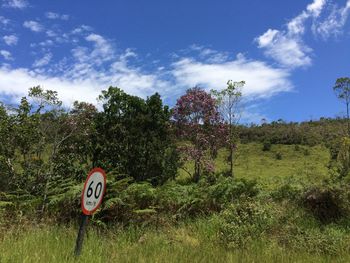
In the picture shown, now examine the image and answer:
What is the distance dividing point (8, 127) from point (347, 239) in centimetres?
1135

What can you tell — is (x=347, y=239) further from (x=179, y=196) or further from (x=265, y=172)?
(x=265, y=172)

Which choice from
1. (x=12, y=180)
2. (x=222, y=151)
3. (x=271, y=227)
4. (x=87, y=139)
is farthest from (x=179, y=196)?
(x=222, y=151)

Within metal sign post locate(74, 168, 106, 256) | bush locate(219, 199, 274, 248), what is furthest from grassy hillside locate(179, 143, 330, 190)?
metal sign post locate(74, 168, 106, 256)

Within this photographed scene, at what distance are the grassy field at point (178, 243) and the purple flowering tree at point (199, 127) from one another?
13386mm

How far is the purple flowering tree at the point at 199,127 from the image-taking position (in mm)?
24078

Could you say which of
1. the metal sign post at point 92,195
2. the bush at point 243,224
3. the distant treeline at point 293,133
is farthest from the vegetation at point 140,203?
the distant treeline at point 293,133

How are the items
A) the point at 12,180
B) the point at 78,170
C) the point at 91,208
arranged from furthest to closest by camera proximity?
the point at 78,170 < the point at 12,180 < the point at 91,208

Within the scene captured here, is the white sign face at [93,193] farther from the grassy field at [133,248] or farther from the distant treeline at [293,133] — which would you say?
the distant treeline at [293,133]

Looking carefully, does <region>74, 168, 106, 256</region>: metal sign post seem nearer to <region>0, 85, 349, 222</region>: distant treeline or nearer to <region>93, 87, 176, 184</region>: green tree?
<region>0, 85, 349, 222</region>: distant treeline

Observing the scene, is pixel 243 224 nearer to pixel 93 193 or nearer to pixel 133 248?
pixel 133 248

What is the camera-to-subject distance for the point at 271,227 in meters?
8.80

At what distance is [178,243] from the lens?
25.5ft

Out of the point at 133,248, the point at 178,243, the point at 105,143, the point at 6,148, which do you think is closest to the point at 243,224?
the point at 178,243

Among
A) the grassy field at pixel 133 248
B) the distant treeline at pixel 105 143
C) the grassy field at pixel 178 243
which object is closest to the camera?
the grassy field at pixel 133 248
